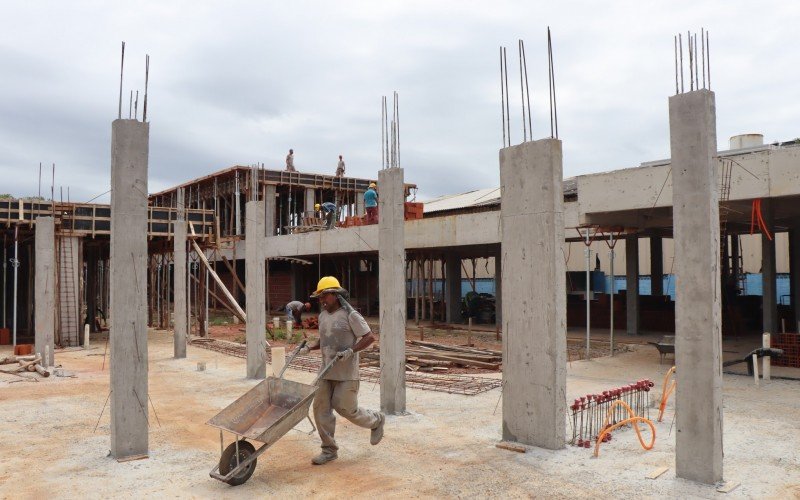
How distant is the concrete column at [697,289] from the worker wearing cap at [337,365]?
3105 millimetres

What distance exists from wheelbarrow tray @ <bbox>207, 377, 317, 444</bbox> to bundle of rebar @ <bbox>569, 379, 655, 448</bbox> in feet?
10.4

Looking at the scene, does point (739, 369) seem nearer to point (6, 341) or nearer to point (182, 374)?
point (182, 374)

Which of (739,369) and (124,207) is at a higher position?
(124,207)

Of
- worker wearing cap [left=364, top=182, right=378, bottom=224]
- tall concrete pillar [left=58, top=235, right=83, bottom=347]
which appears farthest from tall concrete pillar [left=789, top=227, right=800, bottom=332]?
tall concrete pillar [left=58, top=235, right=83, bottom=347]

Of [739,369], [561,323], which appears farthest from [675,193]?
[739,369]

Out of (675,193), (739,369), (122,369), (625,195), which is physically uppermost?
(625,195)

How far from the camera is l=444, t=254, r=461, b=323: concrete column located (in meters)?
28.0

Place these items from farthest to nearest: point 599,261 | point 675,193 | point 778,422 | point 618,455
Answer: point 599,261
point 778,422
point 618,455
point 675,193

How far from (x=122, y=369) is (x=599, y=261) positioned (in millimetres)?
33241

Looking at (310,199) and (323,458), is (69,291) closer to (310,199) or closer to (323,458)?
(323,458)

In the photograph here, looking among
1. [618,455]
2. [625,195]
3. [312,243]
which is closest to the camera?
[618,455]

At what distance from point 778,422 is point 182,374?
1104 centimetres

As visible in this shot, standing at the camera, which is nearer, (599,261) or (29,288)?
(29,288)

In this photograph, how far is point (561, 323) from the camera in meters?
6.84
